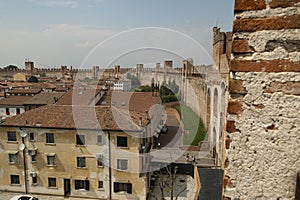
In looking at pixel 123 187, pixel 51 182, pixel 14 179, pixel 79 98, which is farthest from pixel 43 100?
pixel 123 187

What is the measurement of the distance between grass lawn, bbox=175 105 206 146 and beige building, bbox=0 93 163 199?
6.93 metres

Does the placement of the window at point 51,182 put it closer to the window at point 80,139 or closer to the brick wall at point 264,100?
the window at point 80,139

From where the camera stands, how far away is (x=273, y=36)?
1.30m

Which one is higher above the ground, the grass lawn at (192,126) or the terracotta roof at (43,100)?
the terracotta roof at (43,100)

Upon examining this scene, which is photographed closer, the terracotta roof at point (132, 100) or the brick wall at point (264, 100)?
the brick wall at point (264, 100)

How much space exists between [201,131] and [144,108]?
6410mm

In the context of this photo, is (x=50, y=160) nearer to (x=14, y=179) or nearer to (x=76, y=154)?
(x=76, y=154)

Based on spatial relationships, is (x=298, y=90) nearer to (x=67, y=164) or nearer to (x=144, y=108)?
(x=67, y=164)

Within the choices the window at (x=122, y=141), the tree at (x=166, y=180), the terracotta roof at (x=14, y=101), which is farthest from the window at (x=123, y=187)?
the terracotta roof at (x=14, y=101)

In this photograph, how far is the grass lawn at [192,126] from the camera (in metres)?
17.9

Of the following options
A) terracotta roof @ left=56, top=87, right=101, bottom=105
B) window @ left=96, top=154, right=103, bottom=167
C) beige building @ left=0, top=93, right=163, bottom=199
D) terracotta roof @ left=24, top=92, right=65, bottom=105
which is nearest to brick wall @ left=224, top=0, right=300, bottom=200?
beige building @ left=0, top=93, right=163, bottom=199

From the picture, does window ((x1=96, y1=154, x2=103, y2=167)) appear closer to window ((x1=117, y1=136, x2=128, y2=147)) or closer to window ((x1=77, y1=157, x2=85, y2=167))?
window ((x1=77, y1=157, x2=85, y2=167))

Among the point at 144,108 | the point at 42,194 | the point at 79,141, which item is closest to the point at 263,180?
the point at 79,141

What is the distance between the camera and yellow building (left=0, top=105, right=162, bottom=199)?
1073 centimetres
